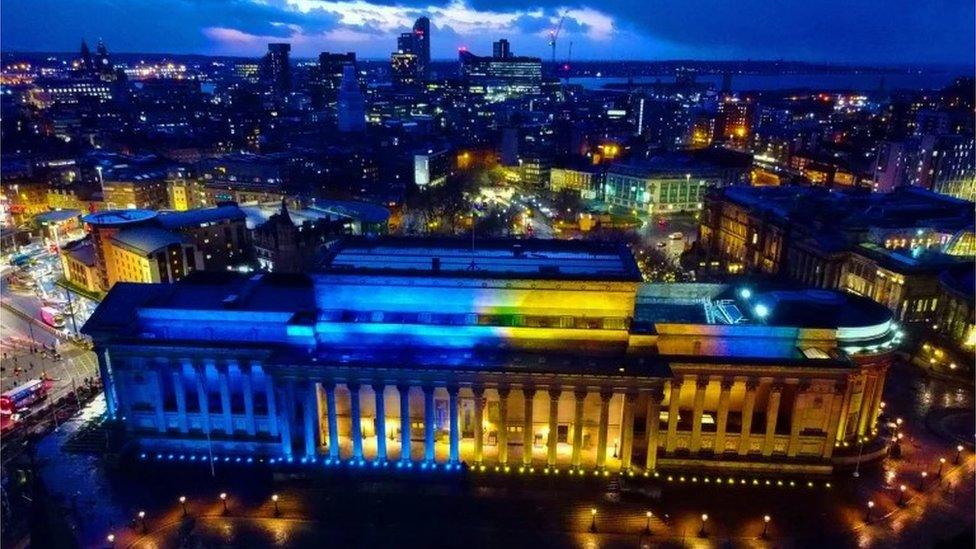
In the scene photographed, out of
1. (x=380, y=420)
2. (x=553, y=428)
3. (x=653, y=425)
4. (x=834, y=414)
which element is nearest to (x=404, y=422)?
(x=380, y=420)

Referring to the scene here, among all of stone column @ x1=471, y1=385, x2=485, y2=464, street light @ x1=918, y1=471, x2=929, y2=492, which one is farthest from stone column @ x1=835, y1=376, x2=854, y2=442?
stone column @ x1=471, y1=385, x2=485, y2=464

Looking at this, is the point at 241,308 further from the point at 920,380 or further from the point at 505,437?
the point at 920,380

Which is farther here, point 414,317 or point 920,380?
point 920,380

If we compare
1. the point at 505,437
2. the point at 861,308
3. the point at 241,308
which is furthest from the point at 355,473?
the point at 861,308

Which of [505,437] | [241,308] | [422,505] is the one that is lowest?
[422,505]

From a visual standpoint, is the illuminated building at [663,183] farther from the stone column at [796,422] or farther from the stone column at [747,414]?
the stone column at [796,422]

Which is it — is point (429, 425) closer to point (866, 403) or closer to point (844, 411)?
point (844, 411)

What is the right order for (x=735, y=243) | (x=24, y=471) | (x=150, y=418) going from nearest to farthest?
(x=24, y=471), (x=150, y=418), (x=735, y=243)

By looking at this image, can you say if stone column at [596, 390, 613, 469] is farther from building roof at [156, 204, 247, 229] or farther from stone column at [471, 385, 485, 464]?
building roof at [156, 204, 247, 229]
